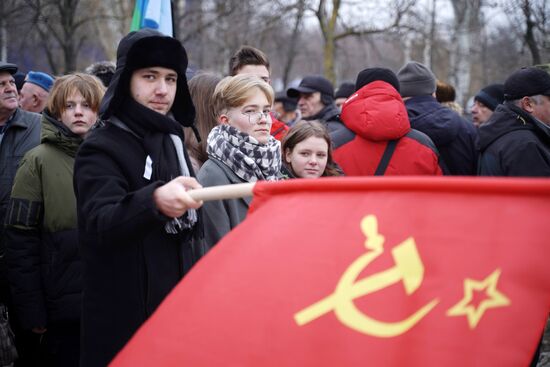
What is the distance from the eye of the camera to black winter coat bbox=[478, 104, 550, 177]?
4.11 metres

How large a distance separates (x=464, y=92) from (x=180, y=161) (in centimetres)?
1787

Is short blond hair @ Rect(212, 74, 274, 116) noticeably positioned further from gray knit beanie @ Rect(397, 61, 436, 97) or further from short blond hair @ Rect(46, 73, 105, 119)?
gray knit beanie @ Rect(397, 61, 436, 97)

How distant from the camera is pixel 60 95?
400 cm

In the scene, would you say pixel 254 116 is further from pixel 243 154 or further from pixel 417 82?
pixel 417 82

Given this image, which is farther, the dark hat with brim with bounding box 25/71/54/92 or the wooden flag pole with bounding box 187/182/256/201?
the dark hat with brim with bounding box 25/71/54/92

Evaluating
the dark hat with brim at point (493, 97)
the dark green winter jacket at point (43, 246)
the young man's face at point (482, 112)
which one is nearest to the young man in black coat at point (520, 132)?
the dark hat with brim at point (493, 97)

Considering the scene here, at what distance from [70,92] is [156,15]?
186cm

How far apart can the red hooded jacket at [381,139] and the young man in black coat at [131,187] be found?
6.69 feet

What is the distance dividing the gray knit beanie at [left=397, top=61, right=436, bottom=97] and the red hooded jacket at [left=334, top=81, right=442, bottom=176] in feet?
2.18

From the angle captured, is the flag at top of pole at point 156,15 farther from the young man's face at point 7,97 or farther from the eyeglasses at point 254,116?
the eyeglasses at point 254,116

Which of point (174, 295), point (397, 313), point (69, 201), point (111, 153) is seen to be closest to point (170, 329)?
point (174, 295)

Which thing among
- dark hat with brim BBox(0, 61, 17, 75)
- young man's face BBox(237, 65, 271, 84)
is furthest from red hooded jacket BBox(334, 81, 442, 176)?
dark hat with brim BBox(0, 61, 17, 75)

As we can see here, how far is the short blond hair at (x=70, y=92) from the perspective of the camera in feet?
13.1

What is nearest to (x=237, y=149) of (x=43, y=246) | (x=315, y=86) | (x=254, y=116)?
(x=254, y=116)
